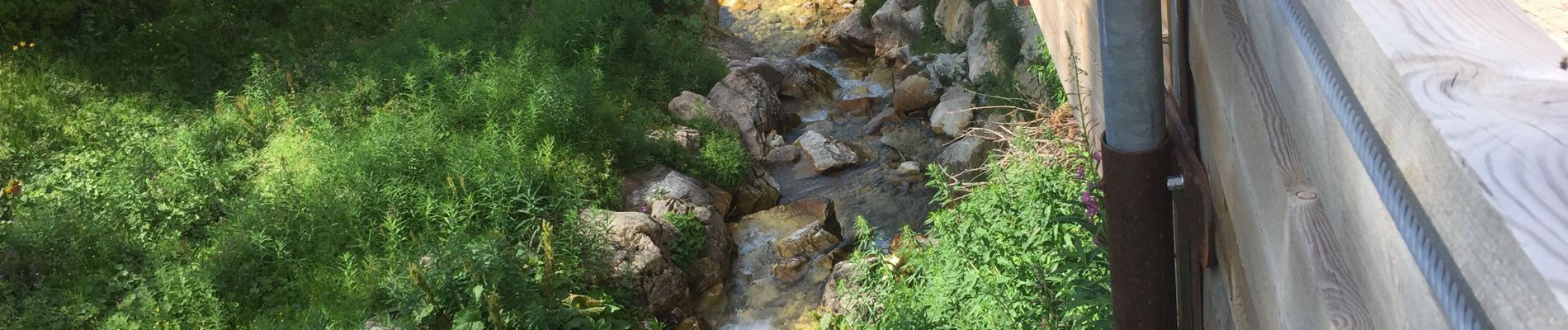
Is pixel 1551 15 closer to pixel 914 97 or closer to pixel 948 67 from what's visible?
pixel 914 97

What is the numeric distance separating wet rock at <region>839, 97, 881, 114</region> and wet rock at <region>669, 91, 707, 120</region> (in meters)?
1.39

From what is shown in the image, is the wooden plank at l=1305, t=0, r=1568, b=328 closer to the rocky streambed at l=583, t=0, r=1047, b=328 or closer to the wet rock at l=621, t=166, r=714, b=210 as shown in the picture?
the rocky streambed at l=583, t=0, r=1047, b=328

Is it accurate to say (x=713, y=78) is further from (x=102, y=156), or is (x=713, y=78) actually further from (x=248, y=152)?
(x=102, y=156)

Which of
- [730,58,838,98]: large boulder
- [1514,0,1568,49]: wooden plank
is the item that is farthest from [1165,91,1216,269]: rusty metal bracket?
[730,58,838,98]: large boulder

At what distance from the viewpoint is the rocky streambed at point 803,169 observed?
20.9ft

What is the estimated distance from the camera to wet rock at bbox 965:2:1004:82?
27.9 ft

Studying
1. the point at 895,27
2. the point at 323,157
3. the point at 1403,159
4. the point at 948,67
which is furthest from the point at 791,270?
the point at 1403,159

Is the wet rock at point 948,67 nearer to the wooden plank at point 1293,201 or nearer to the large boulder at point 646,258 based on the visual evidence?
the large boulder at point 646,258

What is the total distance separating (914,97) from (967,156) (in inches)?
75.8

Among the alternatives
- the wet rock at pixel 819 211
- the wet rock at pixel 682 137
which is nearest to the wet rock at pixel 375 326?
the wet rock at pixel 819 211

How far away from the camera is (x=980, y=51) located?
897cm

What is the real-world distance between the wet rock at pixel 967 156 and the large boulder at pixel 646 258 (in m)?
2.02

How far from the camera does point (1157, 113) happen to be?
1759mm

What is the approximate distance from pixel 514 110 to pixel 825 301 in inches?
113
